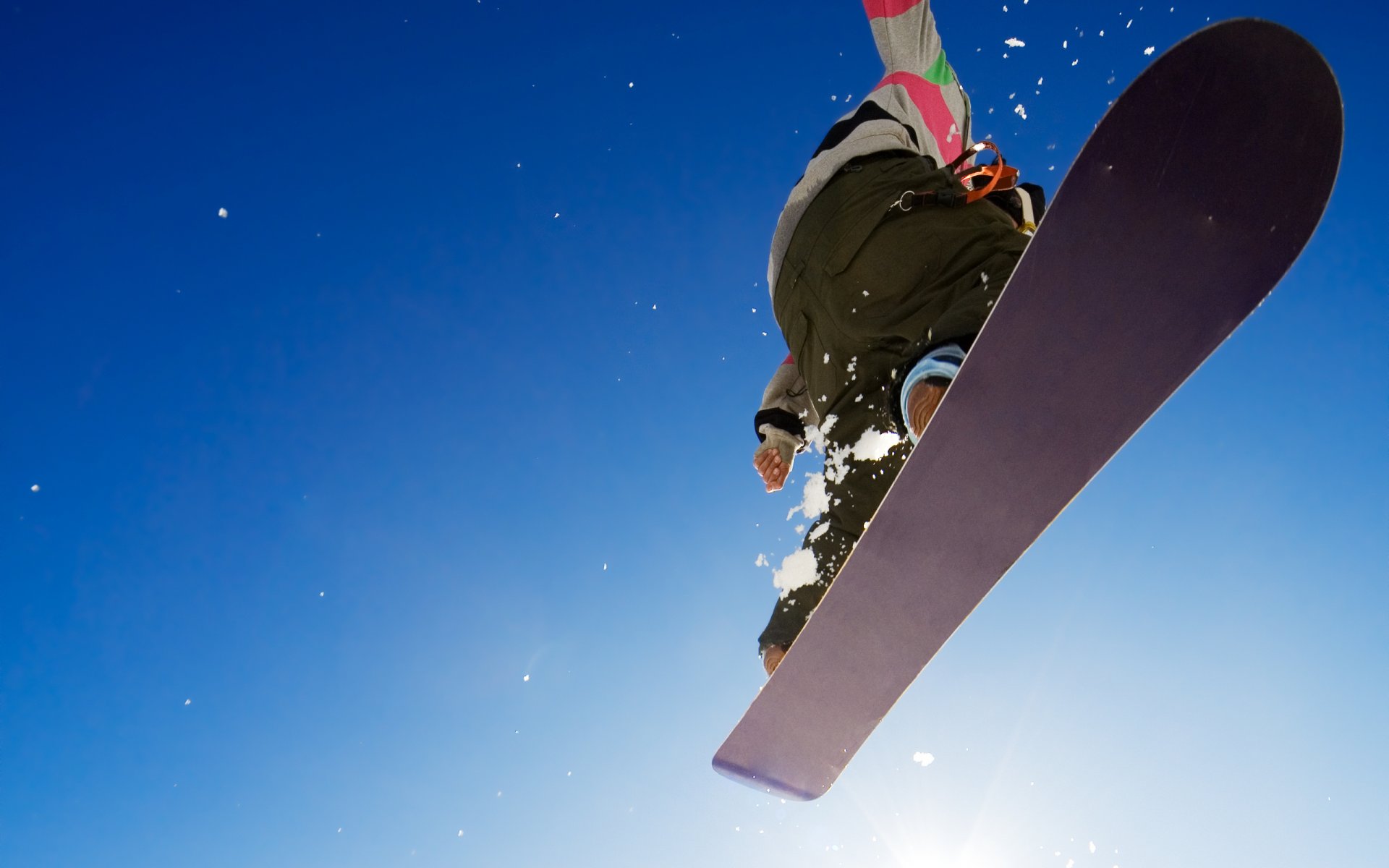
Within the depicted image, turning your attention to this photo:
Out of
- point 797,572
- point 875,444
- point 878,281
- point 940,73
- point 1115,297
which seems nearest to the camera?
point 1115,297

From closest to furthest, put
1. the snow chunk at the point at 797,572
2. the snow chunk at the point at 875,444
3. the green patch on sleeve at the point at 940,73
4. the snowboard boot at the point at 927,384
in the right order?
the snowboard boot at the point at 927,384
the snow chunk at the point at 875,444
the snow chunk at the point at 797,572
the green patch on sleeve at the point at 940,73

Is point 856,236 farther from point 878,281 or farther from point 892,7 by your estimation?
point 892,7

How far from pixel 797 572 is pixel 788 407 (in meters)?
0.40

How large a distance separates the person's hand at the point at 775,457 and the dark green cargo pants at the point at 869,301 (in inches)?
7.6

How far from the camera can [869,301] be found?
1238mm

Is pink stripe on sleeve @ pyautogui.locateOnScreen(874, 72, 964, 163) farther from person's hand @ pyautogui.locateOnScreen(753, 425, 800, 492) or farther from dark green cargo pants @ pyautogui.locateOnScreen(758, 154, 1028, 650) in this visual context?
person's hand @ pyautogui.locateOnScreen(753, 425, 800, 492)

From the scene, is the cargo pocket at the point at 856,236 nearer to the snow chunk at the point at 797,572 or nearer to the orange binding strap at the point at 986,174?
the orange binding strap at the point at 986,174

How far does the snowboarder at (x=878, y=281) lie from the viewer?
1178 mm

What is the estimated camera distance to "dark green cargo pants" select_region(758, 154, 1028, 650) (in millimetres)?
1180

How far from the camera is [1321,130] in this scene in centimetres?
88

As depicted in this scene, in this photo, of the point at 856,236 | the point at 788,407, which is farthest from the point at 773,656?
the point at 856,236

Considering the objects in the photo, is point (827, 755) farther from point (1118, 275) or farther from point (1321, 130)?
point (1321, 130)

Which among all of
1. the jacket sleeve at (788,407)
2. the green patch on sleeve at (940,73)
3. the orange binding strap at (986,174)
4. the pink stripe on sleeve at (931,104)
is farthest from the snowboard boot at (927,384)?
the green patch on sleeve at (940,73)

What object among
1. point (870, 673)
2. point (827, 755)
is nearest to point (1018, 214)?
point (870, 673)
